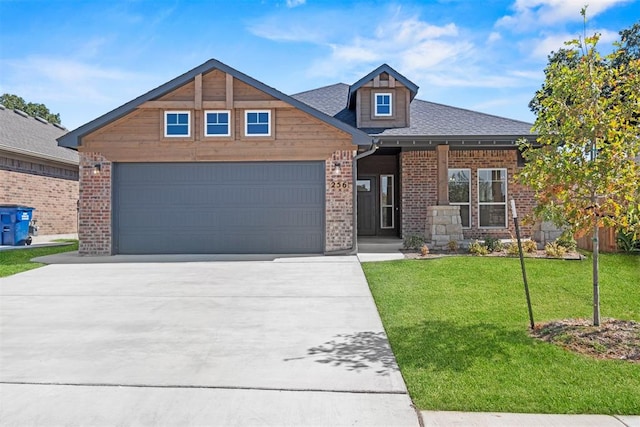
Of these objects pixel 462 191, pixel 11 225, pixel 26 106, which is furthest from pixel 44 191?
pixel 26 106

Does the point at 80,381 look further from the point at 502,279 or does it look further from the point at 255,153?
the point at 255,153

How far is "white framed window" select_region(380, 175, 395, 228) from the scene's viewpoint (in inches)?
665

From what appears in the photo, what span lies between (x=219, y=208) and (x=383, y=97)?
643cm

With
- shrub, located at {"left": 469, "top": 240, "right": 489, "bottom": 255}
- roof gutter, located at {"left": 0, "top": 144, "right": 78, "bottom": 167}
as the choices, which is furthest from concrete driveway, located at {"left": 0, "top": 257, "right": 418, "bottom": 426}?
roof gutter, located at {"left": 0, "top": 144, "right": 78, "bottom": 167}

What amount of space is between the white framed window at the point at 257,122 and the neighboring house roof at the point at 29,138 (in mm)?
10051

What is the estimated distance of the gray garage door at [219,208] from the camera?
41.2ft

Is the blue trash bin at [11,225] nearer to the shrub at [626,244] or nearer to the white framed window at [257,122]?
the white framed window at [257,122]

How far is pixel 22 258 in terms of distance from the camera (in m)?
12.1

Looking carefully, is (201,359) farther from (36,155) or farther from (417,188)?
(36,155)

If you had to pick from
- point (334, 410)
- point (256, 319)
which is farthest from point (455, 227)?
point (334, 410)

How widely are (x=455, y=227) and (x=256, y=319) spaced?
8044 mm

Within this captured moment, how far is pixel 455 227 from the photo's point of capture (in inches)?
491

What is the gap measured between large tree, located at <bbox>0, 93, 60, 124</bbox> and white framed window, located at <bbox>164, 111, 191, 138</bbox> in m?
45.3

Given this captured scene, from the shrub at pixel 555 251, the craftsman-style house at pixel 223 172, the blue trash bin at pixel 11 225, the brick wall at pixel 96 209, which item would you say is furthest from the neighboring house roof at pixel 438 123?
the blue trash bin at pixel 11 225
